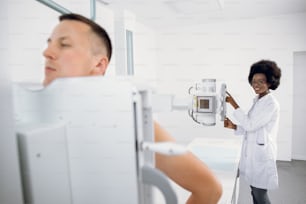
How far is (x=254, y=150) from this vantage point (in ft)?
5.17

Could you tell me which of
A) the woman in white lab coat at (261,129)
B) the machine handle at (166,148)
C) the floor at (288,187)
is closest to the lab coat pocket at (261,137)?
the woman in white lab coat at (261,129)

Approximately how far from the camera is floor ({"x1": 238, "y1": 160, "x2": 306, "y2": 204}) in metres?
2.24

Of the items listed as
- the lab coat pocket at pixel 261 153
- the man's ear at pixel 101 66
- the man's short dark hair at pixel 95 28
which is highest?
the man's short dark hair at pixel 95 28

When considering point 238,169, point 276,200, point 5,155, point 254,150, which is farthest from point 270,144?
point 5,155

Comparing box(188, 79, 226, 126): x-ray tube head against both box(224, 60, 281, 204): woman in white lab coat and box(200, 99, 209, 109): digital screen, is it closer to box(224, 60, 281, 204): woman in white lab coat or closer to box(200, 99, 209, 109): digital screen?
box(200, 99, 209, 109): digital screen

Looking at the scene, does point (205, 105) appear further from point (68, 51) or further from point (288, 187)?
point (288, 187)

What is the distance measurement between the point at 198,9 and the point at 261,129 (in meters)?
1.10

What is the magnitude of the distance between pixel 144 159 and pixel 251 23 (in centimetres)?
242

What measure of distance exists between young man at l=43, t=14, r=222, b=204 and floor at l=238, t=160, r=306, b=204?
1686 millimetres

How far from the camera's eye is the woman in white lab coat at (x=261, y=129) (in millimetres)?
1521

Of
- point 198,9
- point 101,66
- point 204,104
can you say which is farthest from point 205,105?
point 198,9

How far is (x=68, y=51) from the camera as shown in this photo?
0.50 metres

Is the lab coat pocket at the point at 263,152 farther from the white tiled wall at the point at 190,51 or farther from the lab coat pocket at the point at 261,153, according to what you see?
the white tiled wall at the point at 190,51

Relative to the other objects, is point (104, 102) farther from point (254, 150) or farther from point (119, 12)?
point (254, 150)
